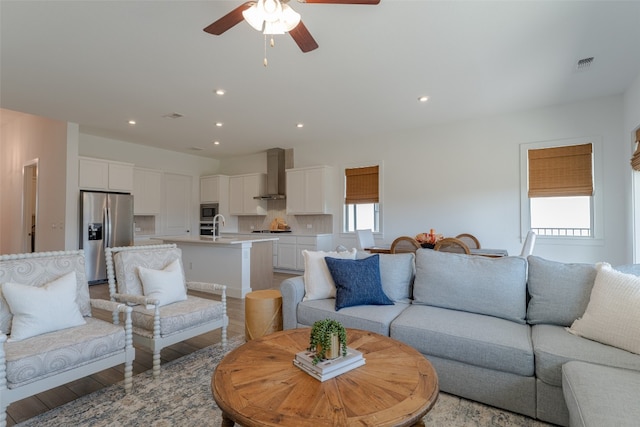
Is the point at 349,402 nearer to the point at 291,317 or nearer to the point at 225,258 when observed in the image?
the point at 291,317

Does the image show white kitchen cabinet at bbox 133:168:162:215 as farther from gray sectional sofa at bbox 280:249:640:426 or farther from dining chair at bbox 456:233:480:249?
dining chair at bbox 456:233:480:249

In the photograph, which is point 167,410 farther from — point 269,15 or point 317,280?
point 269,15

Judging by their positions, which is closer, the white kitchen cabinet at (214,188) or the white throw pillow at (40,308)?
the white throw pillow at (40,308)

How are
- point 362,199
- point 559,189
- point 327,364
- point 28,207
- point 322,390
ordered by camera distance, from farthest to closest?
Result: point 28,207, point 362,199, point 559,189, point 327,364, point 322,390

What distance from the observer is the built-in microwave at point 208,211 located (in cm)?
808

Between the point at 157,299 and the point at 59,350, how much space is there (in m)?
0.68

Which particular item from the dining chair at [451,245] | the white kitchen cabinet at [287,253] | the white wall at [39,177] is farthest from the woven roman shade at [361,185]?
the white wall at [39,177]

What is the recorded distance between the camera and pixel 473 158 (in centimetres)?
527

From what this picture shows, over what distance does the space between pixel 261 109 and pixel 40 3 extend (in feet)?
8.82

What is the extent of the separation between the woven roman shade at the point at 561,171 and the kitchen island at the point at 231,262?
171 inches

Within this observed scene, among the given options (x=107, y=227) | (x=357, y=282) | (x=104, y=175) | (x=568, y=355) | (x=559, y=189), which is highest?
(x=104, y=175)

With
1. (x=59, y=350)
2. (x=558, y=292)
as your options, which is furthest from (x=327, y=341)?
(x=558, y=292)

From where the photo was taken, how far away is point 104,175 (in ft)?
19.7

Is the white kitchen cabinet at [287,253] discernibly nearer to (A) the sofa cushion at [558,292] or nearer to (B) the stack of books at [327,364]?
(A) the sofa cushion at [558,292]
